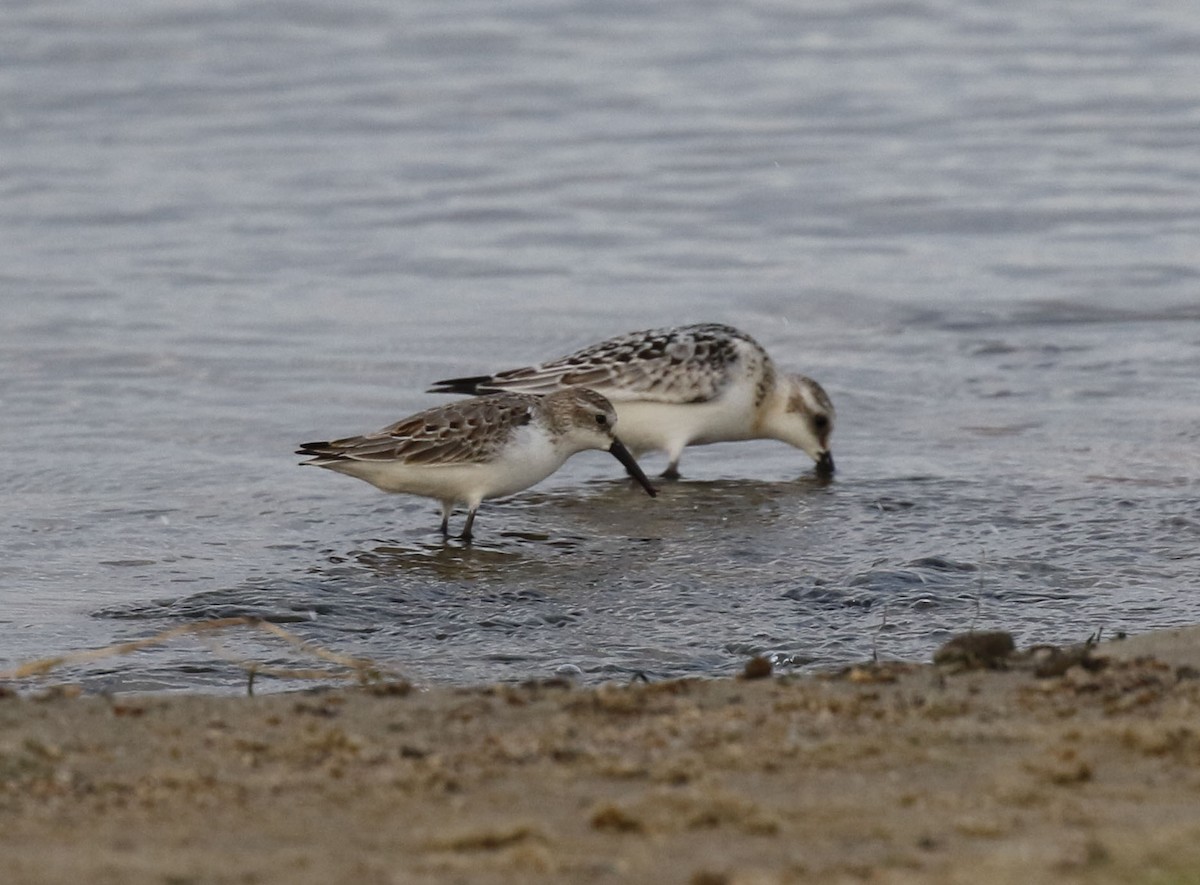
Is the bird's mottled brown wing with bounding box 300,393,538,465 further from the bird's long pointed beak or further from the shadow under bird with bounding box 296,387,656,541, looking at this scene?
the bird's long pointed beak

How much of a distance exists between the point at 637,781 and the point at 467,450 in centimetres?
432

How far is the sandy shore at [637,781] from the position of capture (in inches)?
141

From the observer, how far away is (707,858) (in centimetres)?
363

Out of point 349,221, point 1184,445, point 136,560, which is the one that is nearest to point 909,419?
point 1184,445

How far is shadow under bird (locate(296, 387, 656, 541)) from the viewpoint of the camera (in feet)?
27.3

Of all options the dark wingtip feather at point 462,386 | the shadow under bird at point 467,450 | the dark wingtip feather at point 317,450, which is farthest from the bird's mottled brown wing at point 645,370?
the dark wingtip feather at point 317,450

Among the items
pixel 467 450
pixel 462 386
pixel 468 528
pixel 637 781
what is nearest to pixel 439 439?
pixel 467 450

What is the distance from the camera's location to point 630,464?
9.26m

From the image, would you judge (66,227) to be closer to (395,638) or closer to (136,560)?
(136,560)

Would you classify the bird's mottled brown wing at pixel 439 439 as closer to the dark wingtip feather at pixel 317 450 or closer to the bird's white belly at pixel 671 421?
the dark wingtip feather at pixel 317 450

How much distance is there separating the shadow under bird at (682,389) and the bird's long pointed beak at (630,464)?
0.69 m

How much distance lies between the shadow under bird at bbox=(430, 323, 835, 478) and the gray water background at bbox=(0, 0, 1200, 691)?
0.30m

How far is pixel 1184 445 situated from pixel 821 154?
24.9 feet

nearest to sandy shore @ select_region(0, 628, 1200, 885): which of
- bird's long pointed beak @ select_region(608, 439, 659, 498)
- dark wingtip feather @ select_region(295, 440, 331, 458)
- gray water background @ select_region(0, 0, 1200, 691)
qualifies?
gray water background @ select_region(0, 0, 1200, 691)
